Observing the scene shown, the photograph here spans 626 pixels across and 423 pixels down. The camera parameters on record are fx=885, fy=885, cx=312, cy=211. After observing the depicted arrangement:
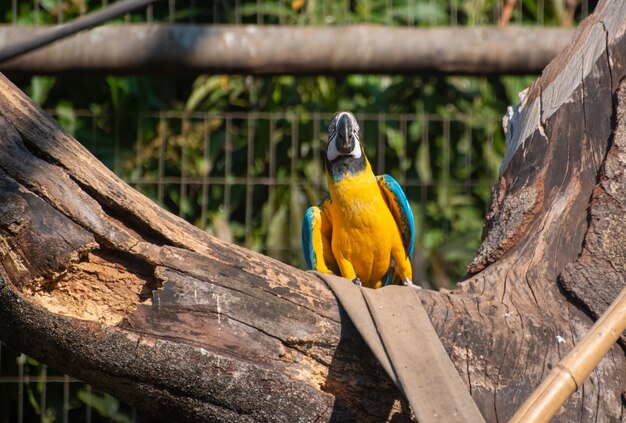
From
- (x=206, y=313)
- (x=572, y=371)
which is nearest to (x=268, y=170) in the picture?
(x=206, y=313)

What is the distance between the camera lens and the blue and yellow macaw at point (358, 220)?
313cm

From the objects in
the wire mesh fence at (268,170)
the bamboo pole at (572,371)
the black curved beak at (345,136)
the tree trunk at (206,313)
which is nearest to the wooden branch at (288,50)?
the wire mesh fence at (268,170)

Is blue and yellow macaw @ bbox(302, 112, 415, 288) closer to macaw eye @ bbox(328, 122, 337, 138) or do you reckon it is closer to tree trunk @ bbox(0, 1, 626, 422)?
macaw eye @ bbox(328, 122, 337, 138)

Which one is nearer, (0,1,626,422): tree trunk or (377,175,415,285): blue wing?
(0,1,626,422): tree trunk

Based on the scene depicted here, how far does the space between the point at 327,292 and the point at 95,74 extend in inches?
93.6

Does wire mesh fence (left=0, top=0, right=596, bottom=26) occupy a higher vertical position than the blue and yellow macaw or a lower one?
higher

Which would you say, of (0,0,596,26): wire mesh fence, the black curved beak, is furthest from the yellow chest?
(0,0,596,26): wire mesh fence

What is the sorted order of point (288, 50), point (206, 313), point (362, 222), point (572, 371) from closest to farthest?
point (572, 371) < point (206, 313) < point (362, 222) < point (288, 50)

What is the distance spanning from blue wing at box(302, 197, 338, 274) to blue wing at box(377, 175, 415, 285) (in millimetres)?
244

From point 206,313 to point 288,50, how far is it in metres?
2.25

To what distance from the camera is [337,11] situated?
4.97 meters

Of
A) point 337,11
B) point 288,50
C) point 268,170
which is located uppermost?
point 337,11

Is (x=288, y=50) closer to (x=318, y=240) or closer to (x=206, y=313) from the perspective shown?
(x=318, y=240)

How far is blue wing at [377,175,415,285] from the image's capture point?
10.5ft
